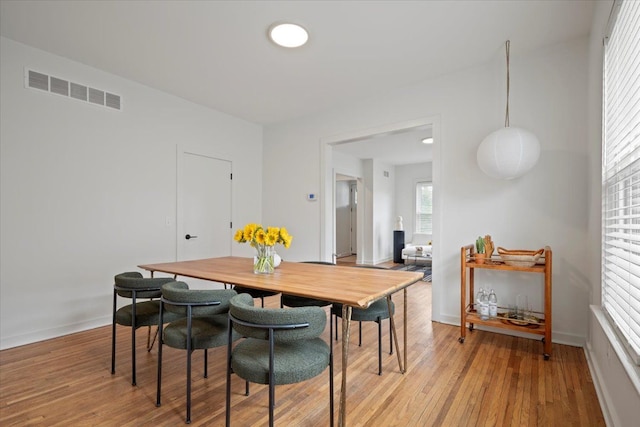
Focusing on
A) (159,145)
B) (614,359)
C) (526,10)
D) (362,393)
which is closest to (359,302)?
(362,393)

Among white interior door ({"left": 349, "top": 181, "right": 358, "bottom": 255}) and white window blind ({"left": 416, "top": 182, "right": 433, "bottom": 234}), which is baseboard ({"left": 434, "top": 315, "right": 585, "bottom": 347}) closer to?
white window blind ({"left": 416, "top": 182, "right": 433, "bottom": 234})

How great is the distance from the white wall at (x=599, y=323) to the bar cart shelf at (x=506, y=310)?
0.96ft

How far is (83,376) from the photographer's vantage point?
2.42 meters

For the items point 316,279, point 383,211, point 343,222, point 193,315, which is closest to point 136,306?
point 193,315

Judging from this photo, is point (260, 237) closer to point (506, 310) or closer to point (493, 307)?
point (493, 307)

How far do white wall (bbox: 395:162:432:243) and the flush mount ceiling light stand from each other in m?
6.56

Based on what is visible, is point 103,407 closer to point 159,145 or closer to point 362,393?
point 362,393

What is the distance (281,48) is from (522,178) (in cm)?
267

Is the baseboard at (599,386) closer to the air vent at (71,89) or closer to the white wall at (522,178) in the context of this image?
the white wall at (522,178)

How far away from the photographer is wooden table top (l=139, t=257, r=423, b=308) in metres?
1.73

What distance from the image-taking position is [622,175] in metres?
1.79

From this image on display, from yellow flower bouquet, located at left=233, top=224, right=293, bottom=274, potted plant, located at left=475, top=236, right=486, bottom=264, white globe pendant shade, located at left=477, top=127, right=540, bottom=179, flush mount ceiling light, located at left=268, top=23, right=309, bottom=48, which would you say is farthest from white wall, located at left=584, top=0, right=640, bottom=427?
flush mount ceiling light, located at left=268, top=23, right=309, bottom=48

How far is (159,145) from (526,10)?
4.09m

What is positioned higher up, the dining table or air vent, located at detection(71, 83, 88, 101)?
air vent, located at detection(71, 83, 88, 101)
